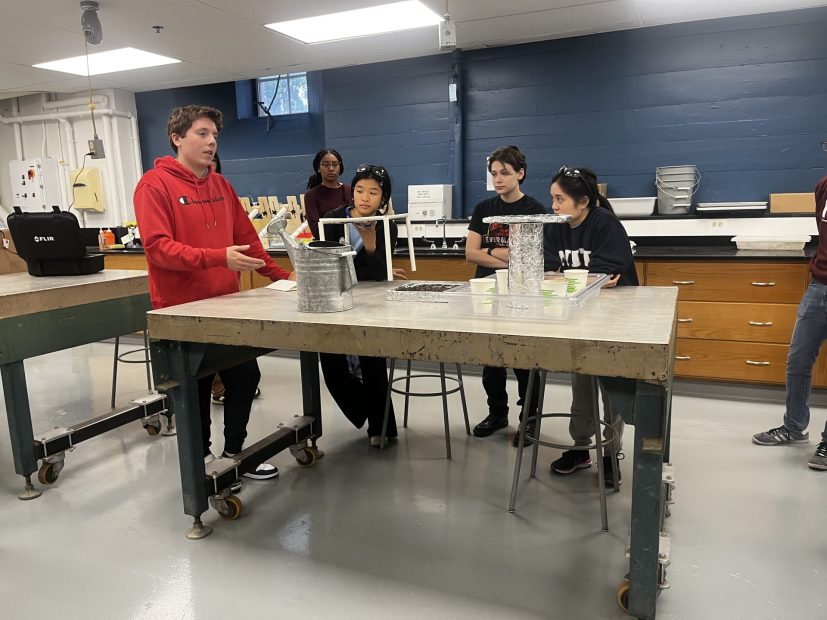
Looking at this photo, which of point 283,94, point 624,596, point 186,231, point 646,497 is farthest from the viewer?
point 283,94

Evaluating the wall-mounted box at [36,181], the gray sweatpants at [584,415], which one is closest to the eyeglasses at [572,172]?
the gray sweatpants at [584,415]

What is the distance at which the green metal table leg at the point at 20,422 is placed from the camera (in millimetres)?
2412

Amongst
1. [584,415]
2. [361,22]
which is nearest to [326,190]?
[361,22]

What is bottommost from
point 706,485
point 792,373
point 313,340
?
point 706,485

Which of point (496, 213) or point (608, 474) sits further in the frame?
point (496, 213)

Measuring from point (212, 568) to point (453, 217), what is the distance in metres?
3.94

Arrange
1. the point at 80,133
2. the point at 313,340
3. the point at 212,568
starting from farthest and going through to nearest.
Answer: the point at 80,133 < the point at 212,568 < the point at 313,340

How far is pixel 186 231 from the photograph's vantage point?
87.7 inches

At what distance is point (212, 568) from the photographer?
1.94m

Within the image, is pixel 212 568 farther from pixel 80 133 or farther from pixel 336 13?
pixel 80 133

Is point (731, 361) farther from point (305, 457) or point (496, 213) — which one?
point (305, 457)

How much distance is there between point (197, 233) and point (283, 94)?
16.4 feet

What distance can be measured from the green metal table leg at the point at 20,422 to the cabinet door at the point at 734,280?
3251mm

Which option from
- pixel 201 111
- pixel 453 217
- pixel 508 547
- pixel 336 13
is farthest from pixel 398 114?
pixel 508 547
